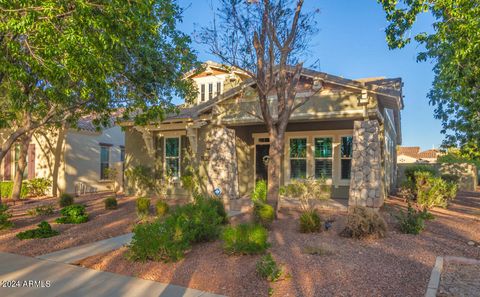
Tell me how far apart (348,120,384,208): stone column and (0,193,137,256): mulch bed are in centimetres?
674

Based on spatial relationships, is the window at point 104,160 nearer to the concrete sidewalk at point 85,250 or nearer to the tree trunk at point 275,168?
the concrete sidewalk at point 85,250

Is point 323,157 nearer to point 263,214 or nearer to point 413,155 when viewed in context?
point 263,214

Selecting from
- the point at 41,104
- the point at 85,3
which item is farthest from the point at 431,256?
the point at 41,104

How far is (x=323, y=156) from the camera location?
14.1m

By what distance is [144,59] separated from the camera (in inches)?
349

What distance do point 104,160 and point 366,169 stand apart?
1571cm

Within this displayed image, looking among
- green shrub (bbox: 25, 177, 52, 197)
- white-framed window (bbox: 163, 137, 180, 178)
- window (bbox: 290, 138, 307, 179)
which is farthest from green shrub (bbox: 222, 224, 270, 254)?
green shrub (bbox: 25, 177, 52, 197)

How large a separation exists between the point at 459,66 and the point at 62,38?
7.38 metres

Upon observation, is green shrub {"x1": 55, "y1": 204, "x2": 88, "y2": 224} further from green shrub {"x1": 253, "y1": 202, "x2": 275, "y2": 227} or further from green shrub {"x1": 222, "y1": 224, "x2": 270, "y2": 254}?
green shrub {"x1": 222, "y1": 224, "x2": 270, "y2": 254}

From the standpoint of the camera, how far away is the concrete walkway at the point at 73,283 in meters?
4.80

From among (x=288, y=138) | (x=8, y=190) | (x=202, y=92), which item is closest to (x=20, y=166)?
(x=8, y=190)

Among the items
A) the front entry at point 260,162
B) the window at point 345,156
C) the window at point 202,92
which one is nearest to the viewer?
the window at point 345,156

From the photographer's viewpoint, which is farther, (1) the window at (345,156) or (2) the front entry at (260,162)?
(2) the front entry at (260,162)

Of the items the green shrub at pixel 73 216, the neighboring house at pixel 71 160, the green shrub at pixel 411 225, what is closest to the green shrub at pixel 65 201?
the green shrub at pixel 73 216
